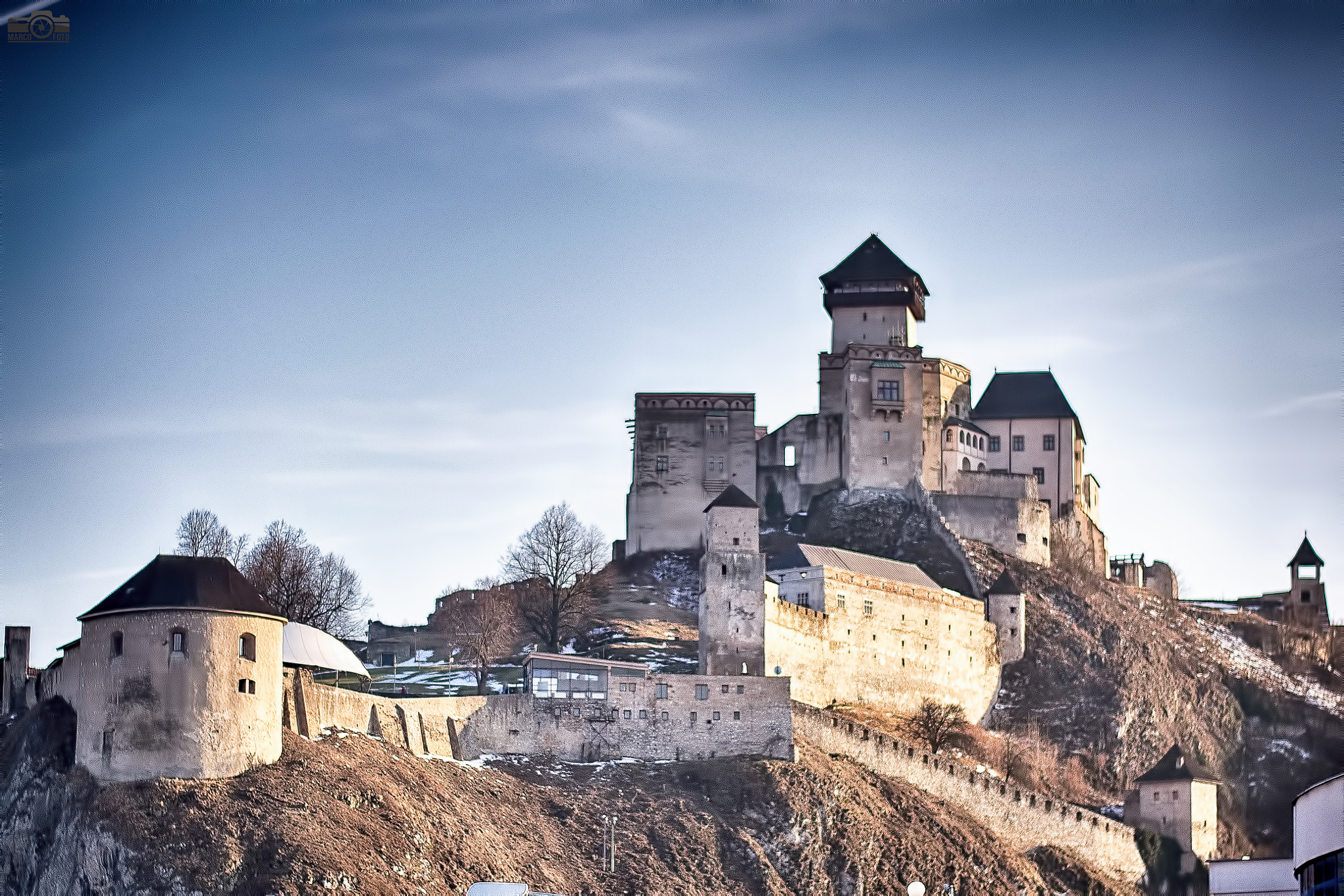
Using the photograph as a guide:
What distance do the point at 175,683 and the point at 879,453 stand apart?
2182 inches

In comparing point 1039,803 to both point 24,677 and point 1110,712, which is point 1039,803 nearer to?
point 1110,712

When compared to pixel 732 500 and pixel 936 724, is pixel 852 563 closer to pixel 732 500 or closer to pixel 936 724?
pixel 936 724

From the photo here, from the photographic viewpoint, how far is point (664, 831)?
72.4m

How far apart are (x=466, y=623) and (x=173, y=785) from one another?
124ft

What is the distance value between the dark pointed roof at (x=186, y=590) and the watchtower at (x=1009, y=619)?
1783 inches

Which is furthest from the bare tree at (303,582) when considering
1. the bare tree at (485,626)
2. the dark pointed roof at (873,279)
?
the dark pointed roof at (873,279)

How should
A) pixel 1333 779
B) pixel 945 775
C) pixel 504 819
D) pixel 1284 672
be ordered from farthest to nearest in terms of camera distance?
pixel 1284 672 < pixel 945 775 < pixel 504 819 < pixel 1333 779

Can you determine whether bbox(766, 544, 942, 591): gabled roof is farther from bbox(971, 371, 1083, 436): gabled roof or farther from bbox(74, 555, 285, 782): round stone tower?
bbox(74, 555, 285, 782): round stone tower

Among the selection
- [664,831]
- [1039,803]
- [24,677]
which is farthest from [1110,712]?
[24,677]

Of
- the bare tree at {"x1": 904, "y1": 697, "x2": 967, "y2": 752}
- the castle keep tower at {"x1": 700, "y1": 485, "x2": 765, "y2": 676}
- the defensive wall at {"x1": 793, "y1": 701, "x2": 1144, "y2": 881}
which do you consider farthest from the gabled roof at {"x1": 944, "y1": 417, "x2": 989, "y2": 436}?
the castle keep tower at {"x1": 700, "y1": 485, "x2": 765, "y2": 676}

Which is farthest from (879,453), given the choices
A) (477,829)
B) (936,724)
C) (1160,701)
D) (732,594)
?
(477,829)

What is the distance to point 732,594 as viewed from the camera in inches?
3337

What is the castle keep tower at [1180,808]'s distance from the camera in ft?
297

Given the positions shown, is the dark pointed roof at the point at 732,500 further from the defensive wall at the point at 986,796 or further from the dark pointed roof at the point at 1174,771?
the dark pointed roof at the point at 1174,771
